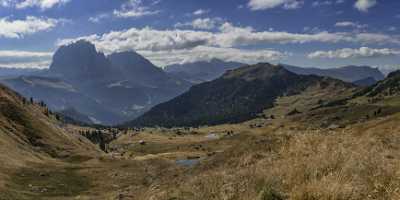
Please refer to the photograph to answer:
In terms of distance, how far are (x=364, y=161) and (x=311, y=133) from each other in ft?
7.81

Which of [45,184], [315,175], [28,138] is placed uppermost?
[315,175]

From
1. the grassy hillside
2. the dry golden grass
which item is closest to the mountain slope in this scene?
the grassy hillside

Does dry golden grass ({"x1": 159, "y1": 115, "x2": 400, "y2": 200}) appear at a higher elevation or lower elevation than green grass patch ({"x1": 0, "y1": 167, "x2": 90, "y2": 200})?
higher

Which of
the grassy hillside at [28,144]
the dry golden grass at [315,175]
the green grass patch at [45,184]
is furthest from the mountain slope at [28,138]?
the dry golden grass at [315,175]

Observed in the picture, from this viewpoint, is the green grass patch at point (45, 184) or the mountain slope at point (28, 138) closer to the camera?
the green grass patch at point (45, 184)

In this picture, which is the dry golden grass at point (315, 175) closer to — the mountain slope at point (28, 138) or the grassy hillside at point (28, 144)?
the grassy hillside at point (28, 144)

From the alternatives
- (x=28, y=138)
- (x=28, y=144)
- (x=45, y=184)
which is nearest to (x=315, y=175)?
(x=45, y=184)

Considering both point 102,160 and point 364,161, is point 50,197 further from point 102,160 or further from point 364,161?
point 102,160

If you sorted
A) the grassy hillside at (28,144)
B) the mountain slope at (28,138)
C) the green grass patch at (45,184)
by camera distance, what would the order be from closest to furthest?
the green grass patch at (45,184)
the grassy hillside at (28,144)
the mountain slope at (28,138)

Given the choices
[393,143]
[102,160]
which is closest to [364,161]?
[393,143]

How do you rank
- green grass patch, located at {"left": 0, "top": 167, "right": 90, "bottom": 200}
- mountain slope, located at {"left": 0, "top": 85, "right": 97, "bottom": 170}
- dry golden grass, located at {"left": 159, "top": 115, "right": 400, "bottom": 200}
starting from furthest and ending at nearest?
mountain slope, located at {"left": 0, "top": 85, "right": 97, "bottom": 170} < green grass patch, located at {"left": 0, "top": 167, "right": 90, "bottom": 200} < dry golden grass, located at {"left": 159, "top": 115, "right": 400, "bottom": 200}

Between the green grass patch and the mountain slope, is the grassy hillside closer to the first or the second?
the mountain slope

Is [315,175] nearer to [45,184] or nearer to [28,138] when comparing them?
[45,184]

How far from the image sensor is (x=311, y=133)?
14.3 meters
